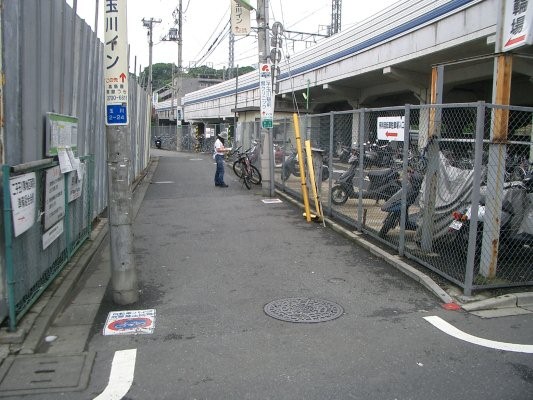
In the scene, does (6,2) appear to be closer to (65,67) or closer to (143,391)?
(65,67)

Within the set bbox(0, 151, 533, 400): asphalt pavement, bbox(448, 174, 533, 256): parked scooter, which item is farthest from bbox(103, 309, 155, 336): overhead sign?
bbox(448, 174, 533, 256): parked scooter

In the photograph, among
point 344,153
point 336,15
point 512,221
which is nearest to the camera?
point 512,221

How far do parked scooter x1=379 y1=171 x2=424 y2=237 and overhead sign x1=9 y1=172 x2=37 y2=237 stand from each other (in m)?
4.80

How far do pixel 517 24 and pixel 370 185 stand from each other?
12.2ft

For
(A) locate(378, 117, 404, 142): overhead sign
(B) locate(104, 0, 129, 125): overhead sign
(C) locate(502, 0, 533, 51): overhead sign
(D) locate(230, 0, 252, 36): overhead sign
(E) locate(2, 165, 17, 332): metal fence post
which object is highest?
(D) locate(230, 0, 252, 36): overhead sign

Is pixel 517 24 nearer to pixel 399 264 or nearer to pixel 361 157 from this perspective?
pixel 399 264

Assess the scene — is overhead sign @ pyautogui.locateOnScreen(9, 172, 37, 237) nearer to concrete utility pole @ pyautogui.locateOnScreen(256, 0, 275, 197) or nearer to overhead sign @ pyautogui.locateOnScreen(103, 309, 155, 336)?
overhead sign @ pyautogui.locateOnScreen(103, 309, 155, 336)

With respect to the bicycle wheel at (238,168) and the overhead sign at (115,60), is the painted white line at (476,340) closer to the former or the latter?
the overhead sign at (115,60)

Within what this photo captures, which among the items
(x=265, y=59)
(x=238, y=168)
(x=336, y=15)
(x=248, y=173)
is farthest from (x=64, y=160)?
(x=336, y=15)

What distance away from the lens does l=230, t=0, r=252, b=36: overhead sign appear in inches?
487

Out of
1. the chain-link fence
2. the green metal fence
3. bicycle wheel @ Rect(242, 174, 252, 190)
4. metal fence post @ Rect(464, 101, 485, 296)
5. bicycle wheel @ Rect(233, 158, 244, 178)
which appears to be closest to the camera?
the green metal fence

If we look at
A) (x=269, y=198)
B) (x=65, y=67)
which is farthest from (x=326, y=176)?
(x=65, y=67)

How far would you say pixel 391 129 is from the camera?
23.1 ft

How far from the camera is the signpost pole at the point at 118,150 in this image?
483cm
